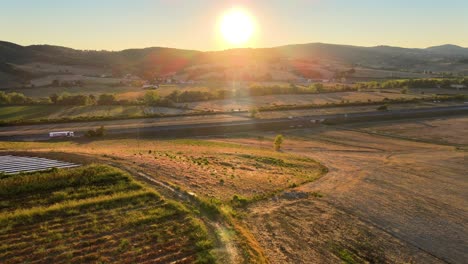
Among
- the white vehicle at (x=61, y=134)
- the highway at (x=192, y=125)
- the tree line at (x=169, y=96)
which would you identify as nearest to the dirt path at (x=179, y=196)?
the white vehicle at (x=61, y=134)

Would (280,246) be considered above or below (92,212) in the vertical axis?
below

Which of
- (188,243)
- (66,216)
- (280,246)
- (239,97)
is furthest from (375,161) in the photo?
(239,97)

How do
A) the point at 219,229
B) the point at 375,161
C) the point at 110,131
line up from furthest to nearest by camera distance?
the point at 110,131
the point at 375,161
the point at 219,229

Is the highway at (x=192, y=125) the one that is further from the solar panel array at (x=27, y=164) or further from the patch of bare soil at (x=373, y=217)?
the solar panel array at (x=27, y=164)

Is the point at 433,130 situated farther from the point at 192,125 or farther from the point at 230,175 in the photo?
the point at 230,175

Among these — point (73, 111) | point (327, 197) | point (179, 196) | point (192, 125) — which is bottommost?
point (327, 197)

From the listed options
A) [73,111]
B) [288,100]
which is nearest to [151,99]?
[73,111]

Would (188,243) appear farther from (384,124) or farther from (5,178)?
(384,124)
